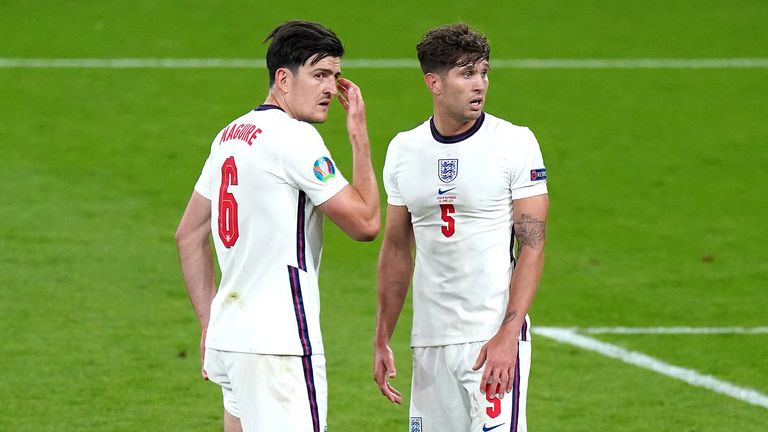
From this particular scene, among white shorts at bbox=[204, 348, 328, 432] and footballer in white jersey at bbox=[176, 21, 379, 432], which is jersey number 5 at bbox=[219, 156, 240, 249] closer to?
footballer in white jersey at bbox=[176, 21, 379, 432]

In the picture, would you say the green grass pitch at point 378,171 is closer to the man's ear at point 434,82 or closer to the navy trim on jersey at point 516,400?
the navy trim on jersey at point 516,400

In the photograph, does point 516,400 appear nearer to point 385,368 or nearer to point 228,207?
point 385,368

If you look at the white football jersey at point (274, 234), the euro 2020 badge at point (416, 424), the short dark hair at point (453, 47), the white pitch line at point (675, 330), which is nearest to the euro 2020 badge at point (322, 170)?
the white football jersey at point (274, 234)

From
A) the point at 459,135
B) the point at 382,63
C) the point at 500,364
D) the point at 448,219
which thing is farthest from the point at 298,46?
the point at 382,63

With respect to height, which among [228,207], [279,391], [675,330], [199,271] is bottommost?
[675,330]

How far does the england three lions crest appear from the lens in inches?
218

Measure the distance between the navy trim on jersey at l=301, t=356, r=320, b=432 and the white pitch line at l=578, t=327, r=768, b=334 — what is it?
5609mm

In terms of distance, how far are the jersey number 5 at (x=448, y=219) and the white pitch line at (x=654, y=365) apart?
3809mm

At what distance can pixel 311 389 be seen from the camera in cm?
498

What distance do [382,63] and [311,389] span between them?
13923 millimetres

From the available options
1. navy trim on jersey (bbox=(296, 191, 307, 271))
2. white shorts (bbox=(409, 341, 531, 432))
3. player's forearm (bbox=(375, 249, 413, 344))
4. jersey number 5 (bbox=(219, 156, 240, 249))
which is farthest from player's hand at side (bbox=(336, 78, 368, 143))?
white shorts (bbox=(409, 341, 531, 432))

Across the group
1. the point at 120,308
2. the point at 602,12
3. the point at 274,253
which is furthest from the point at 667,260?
the point at 602,12

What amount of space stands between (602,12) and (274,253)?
54.5ft

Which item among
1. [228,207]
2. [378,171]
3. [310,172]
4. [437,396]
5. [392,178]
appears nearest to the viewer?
[310,172]
